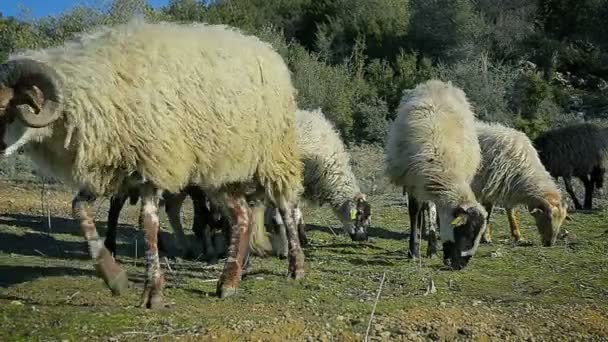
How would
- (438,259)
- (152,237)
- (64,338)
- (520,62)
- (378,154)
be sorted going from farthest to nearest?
(520,62), (378,154), (438,259), (152,237), (64,338)

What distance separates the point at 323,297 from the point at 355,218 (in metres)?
5.61

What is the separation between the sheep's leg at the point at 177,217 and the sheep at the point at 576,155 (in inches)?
456

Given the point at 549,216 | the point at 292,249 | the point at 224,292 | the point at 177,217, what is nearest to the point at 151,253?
the point at 224,292

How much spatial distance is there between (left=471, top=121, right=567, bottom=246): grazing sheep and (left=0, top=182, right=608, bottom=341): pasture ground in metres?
0.57

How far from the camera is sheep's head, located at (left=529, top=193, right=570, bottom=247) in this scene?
556 inches

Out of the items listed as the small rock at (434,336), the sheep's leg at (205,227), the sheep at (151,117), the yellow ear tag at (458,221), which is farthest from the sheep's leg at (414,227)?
the small rock at (434,336)

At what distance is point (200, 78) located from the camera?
836cm

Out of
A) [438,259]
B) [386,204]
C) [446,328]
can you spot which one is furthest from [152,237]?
[386,204]

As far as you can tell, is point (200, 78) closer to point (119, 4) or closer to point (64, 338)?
point (64, 338)

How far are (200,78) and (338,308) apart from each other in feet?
9.02

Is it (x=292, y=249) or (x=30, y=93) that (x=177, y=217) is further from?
(x=30, y=93)

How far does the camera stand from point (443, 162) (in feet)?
40.0

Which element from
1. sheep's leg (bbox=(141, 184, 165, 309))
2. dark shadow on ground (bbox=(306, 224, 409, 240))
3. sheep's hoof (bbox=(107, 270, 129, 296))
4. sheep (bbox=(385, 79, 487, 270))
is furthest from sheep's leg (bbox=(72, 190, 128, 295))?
dark shadow on ground (bbox=(306, 224, 409, 240))

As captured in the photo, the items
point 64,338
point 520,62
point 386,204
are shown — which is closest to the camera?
point 64,338
